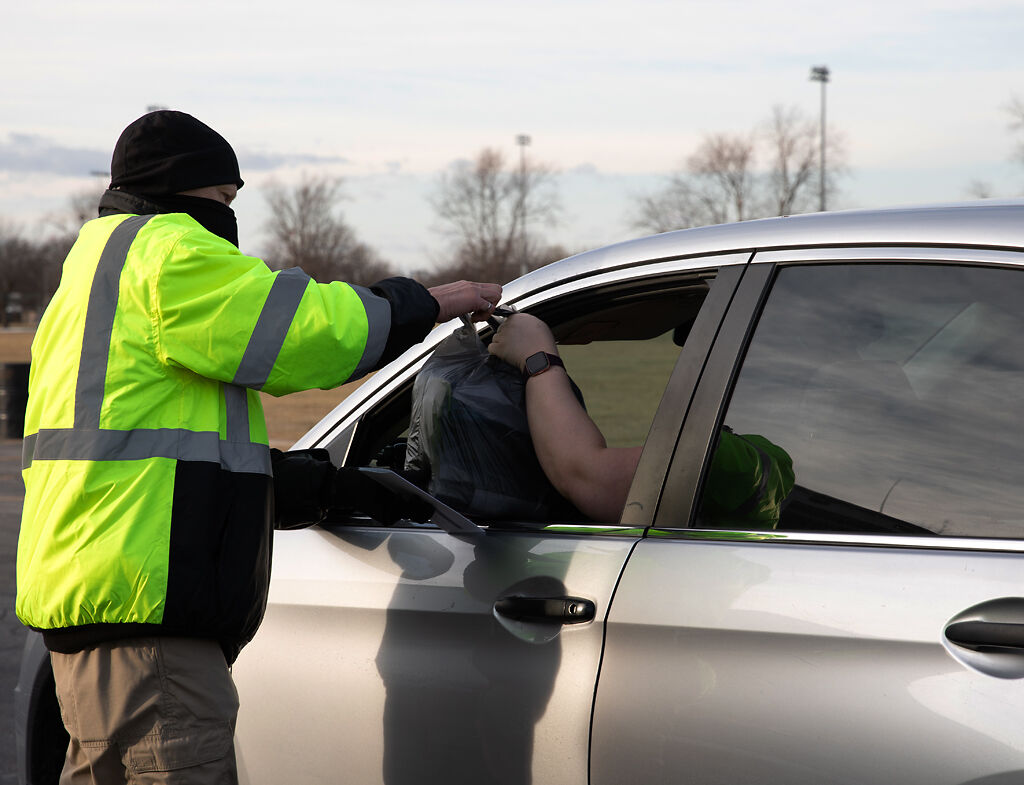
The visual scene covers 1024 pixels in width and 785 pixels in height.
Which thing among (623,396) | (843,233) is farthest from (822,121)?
(843,233)

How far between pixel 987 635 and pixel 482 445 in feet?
3.96

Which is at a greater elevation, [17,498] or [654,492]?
[654,492]

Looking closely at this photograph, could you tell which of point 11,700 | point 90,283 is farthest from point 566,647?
point 11,700

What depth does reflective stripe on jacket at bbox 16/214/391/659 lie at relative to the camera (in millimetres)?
2133

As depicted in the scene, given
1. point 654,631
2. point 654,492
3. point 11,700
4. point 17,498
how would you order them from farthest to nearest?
point 17,498
point 11,700
point 654,492
point 654,631

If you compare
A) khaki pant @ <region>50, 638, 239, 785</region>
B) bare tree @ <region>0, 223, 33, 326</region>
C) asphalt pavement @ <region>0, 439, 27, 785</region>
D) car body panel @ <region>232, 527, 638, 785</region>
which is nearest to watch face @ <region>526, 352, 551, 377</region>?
car body panel @ <region>232, 527, 638, 785</region>

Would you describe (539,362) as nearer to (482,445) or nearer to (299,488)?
(482,445)

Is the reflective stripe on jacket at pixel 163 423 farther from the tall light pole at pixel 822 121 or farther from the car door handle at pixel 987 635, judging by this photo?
the tall light pole at pixel 822 121

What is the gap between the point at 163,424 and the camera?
216 centimetres

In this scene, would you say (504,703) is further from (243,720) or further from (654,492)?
(243,720)

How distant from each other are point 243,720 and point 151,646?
0.51 meters

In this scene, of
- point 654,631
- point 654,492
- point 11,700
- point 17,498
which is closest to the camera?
point 654,631

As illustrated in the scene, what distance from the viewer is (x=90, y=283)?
220cm

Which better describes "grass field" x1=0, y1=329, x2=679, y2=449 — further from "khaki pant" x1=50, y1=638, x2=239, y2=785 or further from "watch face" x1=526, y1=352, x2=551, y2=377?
"khaki pant" x1=50, y1=638, x2=239, y2=785
